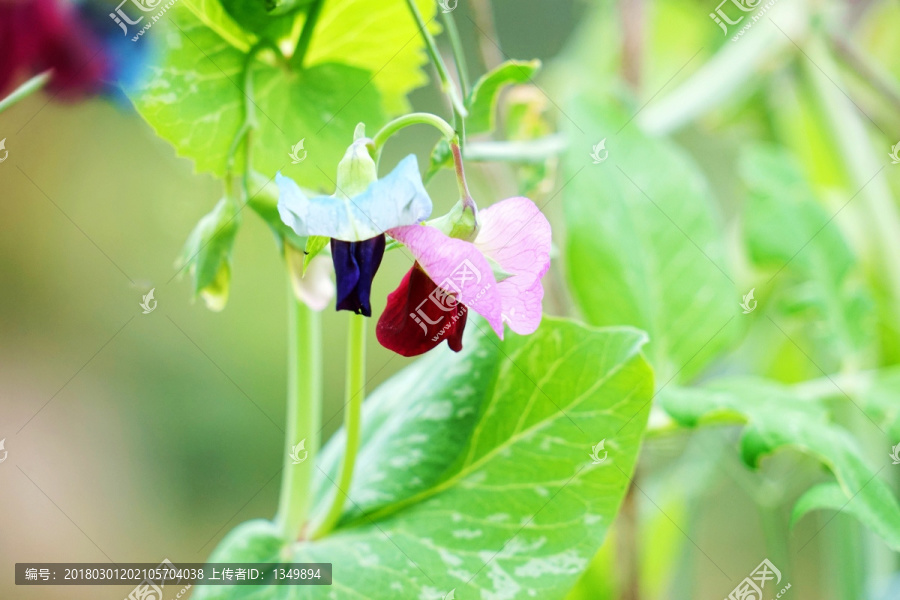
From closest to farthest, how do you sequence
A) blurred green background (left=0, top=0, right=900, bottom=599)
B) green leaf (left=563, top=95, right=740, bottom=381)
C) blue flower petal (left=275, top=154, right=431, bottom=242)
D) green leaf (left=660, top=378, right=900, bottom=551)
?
blue flower petal (left=275, top=154, right=431, bottom=242) → green leaf (left=660, top=378, right=900, bottom=551) → green leaf (left=563, top=95, right=740, bottom=381) → blurred green background (left=0, top=0, right=900, bottom=599)

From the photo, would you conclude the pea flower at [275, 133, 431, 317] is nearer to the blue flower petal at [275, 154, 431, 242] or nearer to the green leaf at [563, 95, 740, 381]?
the blue flower petal at [275, 154, 431, 242]

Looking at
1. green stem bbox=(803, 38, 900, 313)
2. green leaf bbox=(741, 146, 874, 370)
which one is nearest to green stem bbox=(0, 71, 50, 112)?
green leaf bbox=(741, 146, 874, 370)

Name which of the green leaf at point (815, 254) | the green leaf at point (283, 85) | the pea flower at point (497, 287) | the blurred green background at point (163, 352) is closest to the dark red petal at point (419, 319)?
the pea flower at point (497, 287)

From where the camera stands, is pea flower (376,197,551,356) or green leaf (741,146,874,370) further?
green leaf (741,146,874,370)

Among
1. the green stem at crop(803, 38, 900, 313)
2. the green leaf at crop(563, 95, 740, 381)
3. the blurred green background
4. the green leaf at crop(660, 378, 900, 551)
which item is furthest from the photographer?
the blurred green background

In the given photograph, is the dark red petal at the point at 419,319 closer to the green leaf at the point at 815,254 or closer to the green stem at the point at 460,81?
the green stem at the point at 460,81
